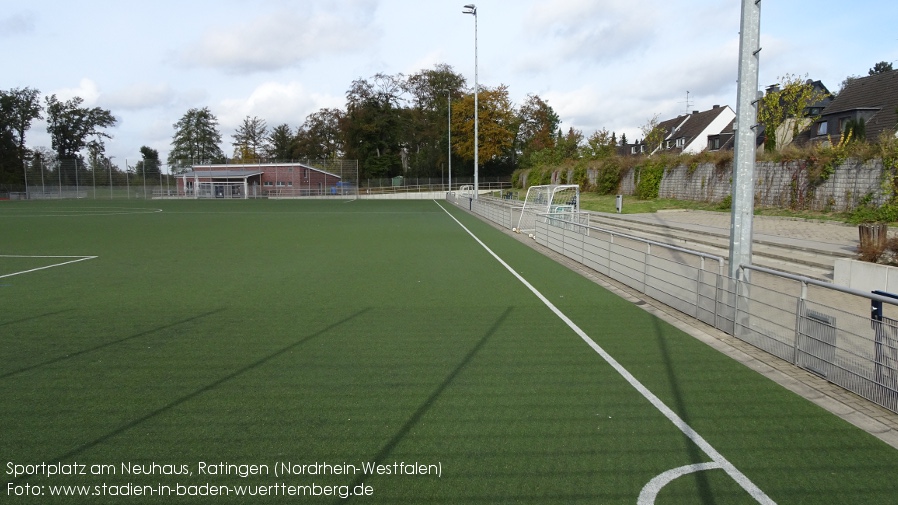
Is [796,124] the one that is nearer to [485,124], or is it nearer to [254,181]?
[485,124]

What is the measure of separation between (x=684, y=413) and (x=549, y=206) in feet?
50.7

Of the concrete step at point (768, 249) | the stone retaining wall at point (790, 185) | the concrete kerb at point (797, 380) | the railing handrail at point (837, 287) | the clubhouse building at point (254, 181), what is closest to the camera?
the concrete kerb at point (797, 380)

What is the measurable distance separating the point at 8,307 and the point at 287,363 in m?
5.57

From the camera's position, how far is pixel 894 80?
3578 centimetres

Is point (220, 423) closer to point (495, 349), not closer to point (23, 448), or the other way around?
point (23, 448)

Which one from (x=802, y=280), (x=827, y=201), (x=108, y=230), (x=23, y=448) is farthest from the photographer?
(x=108, y=230)

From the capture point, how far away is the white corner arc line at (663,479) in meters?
3.55

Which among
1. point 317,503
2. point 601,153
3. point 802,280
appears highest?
point 601,153

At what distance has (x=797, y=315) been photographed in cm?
598

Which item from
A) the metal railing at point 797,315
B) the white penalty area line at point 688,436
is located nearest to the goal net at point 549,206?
the metal railing at point 797,315

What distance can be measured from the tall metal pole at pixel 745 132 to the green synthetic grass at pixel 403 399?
1398 mm

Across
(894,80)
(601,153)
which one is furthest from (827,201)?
(601,153)

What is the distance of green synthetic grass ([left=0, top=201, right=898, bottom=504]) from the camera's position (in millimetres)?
3781

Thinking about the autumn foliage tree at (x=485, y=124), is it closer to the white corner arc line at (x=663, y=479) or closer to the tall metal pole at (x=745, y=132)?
the tall metal pole at (x=745, y=132)
